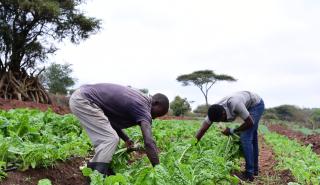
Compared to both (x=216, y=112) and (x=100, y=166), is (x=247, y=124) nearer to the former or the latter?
(x=216, y=112)

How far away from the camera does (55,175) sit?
544cm

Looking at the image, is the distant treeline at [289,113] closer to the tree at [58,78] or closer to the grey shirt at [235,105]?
the tree at [58,78]

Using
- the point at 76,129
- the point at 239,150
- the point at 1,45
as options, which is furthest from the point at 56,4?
the point at 239,150

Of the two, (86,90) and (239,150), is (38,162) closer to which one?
(86,90)

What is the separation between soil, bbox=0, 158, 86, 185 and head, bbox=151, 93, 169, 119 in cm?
146

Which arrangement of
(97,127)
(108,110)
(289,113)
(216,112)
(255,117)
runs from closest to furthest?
(97,127) < (108,110) < (216,112) < (255,117) < (289,113)

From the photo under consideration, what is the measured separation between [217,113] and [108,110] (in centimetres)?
191

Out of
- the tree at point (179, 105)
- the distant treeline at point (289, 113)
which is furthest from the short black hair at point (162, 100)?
the distant treeline at point (289, 113)

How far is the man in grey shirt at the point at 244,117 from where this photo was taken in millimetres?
6570

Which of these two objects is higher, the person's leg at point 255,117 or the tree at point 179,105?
the person's leg at point 255,117

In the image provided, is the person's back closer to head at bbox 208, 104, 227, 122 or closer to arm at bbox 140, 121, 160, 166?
head at bbox 208, 104, 227, 122

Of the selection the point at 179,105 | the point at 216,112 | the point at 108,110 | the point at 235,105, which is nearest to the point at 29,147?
the point at 108,110

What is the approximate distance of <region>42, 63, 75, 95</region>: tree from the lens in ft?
135

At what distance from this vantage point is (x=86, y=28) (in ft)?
73.1
